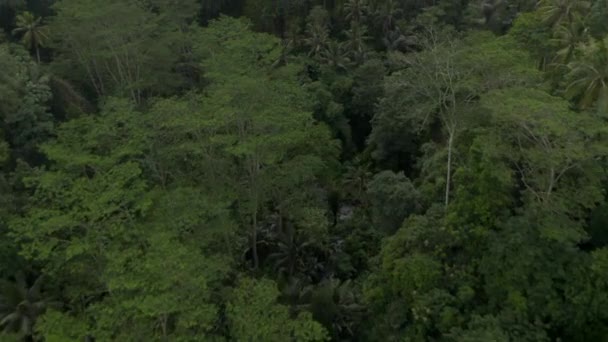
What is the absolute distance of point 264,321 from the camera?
520 inches

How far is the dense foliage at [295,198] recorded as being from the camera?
13156 millimetres

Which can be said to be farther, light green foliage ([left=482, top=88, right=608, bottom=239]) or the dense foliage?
the dense foliage

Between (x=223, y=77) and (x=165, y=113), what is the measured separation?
9.34ft

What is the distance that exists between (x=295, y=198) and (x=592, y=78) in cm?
1101

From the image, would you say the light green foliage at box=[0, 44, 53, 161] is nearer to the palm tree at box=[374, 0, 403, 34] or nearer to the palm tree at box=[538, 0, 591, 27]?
the palm tree at box=[374, 0, 403, 34]

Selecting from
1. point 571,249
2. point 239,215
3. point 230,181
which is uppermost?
point 571,249

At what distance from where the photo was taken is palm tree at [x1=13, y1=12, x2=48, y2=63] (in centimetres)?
2881

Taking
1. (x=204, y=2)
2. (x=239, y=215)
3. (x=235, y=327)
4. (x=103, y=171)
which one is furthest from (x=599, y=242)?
(x=204, y=2)

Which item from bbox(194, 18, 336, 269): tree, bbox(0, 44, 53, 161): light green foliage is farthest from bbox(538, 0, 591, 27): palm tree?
bbox(0, 44, 53, 161): light green foliage

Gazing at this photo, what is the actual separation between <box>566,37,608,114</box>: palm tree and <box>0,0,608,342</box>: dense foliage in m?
0.06

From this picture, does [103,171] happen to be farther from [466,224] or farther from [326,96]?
[326,96]

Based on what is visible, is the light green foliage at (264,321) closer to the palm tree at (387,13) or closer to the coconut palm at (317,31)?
the coconut palm at (317,31)

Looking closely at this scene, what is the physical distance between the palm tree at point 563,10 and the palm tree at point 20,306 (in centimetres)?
2372

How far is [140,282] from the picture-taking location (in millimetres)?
13250
